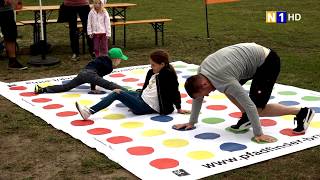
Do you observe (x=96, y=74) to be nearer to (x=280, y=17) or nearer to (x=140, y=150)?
(x=140, y=150)

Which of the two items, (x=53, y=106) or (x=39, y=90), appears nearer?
(x=53, y=106)

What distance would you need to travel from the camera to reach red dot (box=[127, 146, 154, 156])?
4.18m

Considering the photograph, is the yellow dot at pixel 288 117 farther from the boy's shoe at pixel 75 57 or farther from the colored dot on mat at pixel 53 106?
the boy's shoe at pixel 75 57

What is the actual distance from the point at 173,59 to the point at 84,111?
12.7ft

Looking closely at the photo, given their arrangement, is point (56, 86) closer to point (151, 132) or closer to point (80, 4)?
point (151, 132)

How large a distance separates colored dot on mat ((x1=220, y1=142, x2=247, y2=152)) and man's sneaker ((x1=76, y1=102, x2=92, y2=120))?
5.21ft

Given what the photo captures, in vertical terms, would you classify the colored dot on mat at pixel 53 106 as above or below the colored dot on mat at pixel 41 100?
below

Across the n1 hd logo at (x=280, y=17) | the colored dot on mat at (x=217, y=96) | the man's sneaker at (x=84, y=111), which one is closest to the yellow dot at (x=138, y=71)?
the colored dot on mat at (x=217, y=96)

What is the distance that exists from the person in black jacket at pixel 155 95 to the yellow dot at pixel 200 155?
1.17 metres

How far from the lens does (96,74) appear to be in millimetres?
6332

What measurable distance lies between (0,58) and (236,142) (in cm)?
618

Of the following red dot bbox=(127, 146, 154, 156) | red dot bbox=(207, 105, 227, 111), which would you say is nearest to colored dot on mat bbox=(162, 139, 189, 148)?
red dot bbox=(127, 146, 154, 156)

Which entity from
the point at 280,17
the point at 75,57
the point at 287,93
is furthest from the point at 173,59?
the point at 280,17

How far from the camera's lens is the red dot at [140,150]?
4.18 m
